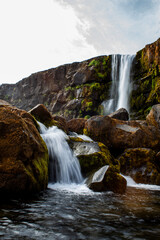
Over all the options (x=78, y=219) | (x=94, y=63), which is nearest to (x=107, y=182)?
(x=78, y=219)

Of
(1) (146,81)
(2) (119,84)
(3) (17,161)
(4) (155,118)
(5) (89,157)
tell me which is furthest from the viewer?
(2) (119,84)

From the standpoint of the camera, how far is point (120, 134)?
9.02 m

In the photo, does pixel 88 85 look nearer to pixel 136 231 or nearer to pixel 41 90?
pixel 41 90

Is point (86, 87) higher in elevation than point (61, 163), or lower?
higher

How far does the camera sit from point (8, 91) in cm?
4338

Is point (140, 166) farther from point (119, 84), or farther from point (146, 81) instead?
point (119, 84)

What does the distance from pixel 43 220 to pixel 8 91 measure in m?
44.8

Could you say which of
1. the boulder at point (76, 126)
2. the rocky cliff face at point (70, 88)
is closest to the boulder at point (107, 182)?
the boulder at point (76, 126)

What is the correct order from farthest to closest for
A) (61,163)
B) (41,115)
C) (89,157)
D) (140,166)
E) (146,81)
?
(146,81), (41,115), (140,166), (89,157), (61,163)

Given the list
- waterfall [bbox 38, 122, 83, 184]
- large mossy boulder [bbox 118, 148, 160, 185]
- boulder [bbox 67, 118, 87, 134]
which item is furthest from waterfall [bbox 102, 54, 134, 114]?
waterfall [bbox 38, 122, 83, 184]

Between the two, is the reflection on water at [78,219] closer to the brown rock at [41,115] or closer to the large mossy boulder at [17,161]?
the large mossy boulder at [17,161]

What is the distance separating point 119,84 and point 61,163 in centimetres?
1765

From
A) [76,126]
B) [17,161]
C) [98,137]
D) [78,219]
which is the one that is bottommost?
[78,219]

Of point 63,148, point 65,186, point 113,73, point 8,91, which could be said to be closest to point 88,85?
point 113,73
